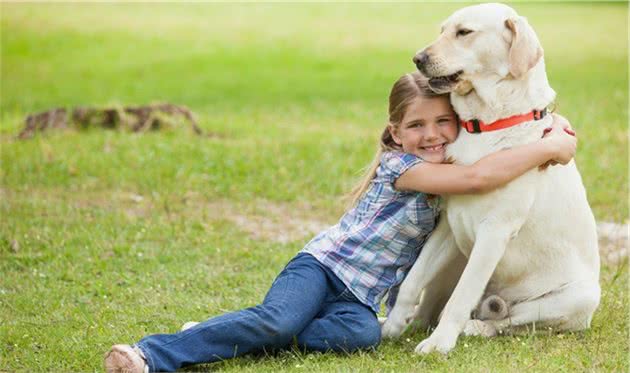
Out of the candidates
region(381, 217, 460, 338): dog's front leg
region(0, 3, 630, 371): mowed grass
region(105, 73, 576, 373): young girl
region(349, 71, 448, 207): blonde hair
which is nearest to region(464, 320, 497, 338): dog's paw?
region(0, 3, 630, 371): mowed grass

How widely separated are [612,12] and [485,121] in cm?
2318

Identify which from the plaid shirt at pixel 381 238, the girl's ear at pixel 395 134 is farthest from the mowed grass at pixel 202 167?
the girl's ear at pixel 395 134

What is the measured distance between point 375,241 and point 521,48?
1.19 meters

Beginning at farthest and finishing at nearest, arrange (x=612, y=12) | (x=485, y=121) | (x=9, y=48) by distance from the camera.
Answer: (x=612, y=12) < (x=9, y=48) < (x=485, y=121)

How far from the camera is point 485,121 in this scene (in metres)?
5.04

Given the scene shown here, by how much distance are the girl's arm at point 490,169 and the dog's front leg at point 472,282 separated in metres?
0.22

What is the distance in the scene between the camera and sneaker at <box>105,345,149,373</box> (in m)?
4.46

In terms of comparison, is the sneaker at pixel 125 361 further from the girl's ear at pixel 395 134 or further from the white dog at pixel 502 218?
the girl's ear at pixel 395 134

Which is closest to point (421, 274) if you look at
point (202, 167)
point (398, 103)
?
point (398, 103)

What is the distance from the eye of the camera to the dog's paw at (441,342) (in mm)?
4918

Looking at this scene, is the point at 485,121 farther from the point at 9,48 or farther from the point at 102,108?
the point at 9,48

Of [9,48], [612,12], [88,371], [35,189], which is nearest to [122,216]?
[35,189]

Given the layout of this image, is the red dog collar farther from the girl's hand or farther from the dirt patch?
the dirt patch

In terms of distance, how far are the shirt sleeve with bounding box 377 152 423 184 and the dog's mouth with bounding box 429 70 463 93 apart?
0.39 metres
